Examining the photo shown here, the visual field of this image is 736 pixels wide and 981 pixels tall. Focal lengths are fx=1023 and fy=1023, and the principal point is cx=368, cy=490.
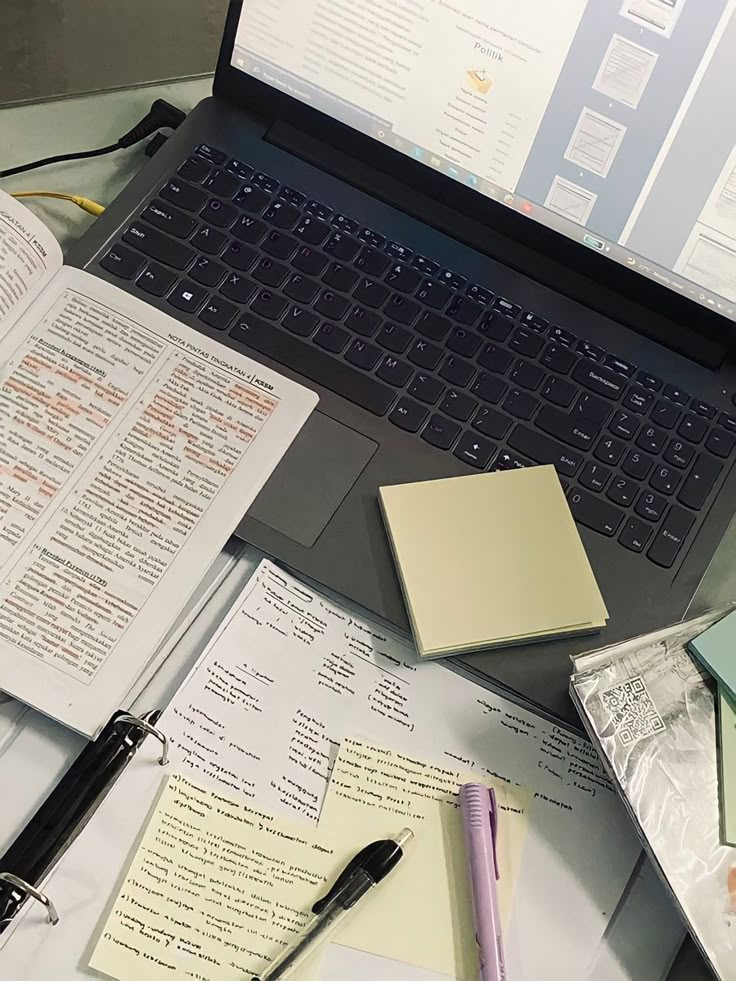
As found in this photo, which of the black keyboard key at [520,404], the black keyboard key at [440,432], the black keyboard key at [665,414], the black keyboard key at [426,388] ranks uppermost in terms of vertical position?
the black keyboard key at [665,414]

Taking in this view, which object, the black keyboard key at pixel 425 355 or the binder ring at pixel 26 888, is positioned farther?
the black keyboard key at pixel 425 355

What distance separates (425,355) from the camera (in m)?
0.69

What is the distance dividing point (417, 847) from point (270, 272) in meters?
0.39

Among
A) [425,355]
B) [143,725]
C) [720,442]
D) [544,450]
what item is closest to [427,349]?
[425,355]

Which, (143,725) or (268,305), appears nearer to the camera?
(143,725)

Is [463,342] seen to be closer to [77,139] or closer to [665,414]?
[665,414]

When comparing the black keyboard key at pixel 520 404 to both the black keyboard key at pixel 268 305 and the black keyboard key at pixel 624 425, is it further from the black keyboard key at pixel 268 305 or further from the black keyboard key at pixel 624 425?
the black keyboard key at pixel 268 305

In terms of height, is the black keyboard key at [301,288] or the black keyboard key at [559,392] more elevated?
the black keyboard key at [559,392]

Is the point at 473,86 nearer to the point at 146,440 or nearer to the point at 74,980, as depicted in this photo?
the point at 146,440

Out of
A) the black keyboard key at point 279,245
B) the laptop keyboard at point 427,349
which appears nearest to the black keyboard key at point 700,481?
the laptop keyboard at point 427,349

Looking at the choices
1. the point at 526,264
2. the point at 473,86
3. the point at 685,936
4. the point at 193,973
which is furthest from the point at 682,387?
the point at 193,973

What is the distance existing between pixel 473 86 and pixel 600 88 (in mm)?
81

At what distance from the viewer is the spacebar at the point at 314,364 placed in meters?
0.67

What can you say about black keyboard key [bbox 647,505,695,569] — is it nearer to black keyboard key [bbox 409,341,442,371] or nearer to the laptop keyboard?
the laptop keyboard
